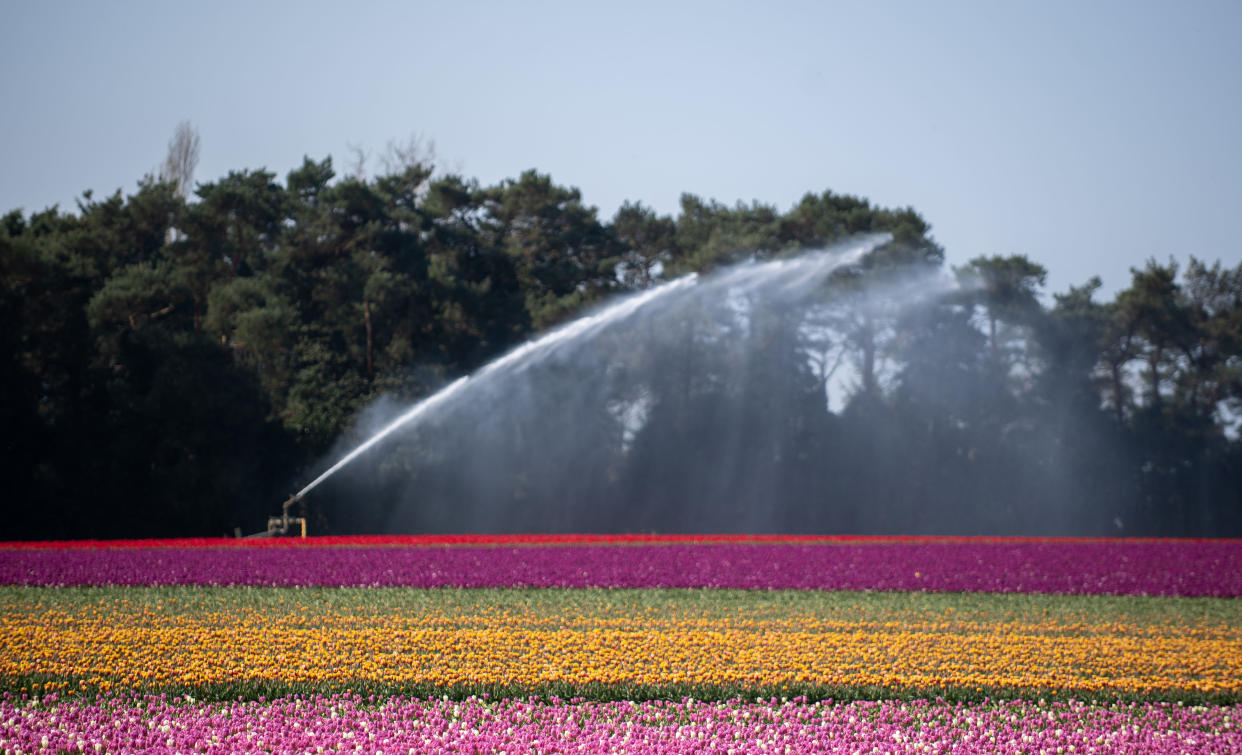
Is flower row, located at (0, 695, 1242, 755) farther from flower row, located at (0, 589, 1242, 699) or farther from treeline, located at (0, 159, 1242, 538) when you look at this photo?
treeline, located at (0, 159, 1242, 538)

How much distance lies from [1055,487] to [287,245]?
3173cm

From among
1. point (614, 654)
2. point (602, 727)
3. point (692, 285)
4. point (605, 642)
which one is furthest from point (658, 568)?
point (692, 285)

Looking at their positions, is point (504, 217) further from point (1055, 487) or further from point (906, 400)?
point (1055, 487)

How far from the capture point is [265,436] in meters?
40.8

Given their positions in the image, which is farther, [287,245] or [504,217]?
[504,217]

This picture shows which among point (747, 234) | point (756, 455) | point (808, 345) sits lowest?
point (756, 455)

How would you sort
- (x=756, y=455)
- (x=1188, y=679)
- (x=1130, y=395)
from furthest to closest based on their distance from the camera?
(x=1130, y=395), (x=756, y=455), (x=1188, y=679)

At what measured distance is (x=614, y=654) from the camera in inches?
475

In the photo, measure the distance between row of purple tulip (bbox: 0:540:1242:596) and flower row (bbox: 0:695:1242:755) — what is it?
9851 millimetres

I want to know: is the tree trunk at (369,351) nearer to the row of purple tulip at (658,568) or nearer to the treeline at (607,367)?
the treeline at (607,367)

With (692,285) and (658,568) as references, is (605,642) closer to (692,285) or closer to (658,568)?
(658,568)

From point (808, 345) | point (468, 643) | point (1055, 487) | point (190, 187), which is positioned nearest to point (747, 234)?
point (808, 345)

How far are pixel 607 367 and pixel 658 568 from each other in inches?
1056

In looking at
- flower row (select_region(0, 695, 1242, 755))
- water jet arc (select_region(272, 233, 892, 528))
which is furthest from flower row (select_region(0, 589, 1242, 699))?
water jet arc (select_region(272, 233, 892, 528))
